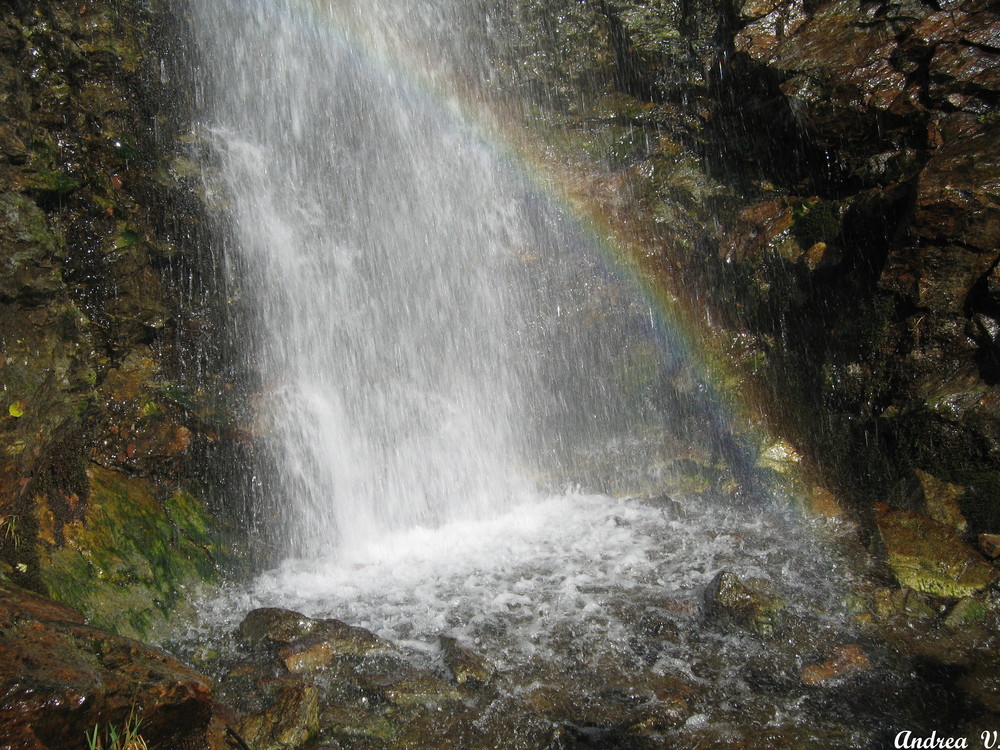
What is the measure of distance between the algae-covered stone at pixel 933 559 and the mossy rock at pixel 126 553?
7.52 metres

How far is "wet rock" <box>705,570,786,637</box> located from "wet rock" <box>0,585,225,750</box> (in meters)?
4.33

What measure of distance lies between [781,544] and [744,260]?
446 centimetres

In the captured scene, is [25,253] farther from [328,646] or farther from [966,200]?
[966,200]

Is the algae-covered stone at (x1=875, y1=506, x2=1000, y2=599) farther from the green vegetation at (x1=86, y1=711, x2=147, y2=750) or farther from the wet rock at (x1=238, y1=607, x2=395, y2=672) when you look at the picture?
the green vegetation at (x1=86, y1=711, x2=147, y2=750)

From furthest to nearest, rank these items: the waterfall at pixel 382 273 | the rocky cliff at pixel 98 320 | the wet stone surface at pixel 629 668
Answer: the waterfall at pixel 382 273 < the rocky cliff at pixel 98 320 < the wet stone surface at pixel 629 668

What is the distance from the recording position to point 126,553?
Result: 6.18 meters

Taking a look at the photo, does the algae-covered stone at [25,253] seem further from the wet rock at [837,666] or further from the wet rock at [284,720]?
Result: the wet rock at [837,666]

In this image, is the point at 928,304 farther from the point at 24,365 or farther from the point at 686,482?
the point at 24,365

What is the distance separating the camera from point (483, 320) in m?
11.0

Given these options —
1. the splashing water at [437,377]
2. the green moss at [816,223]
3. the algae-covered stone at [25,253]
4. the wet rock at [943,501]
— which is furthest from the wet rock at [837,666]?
the algae-covered stone at [25,253]

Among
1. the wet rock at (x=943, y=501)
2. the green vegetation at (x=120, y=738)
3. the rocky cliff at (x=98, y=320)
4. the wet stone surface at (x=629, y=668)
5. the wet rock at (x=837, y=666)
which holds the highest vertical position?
the rocky cliff at (x=98, y=320)

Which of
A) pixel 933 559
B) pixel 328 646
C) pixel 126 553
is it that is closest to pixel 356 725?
pixel 328 646

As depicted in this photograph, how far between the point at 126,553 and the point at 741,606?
20.3 feet

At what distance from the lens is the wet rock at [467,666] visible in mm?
5059
